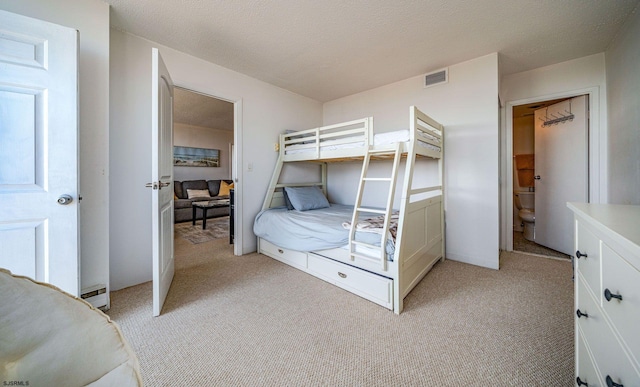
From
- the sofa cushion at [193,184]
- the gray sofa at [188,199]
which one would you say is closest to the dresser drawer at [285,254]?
the gray sofa at [188,199]

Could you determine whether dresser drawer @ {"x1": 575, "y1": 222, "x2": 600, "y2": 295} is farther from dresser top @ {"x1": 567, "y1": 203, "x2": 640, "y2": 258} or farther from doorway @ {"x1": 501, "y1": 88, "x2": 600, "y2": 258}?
doorway @ {"x1": 501, "y1": 88, "x2": 600, "y2": 258}

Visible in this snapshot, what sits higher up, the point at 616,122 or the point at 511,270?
the point at 616,122

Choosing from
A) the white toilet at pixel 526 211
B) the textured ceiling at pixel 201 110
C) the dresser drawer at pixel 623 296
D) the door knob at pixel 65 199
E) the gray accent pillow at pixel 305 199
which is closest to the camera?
the dresser drawer at pixel 623 296

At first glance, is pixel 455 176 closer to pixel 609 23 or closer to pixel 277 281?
pixel 609 23

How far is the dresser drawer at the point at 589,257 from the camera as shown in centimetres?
79

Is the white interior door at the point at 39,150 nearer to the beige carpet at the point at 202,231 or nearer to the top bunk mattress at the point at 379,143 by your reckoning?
the top bunk mattress at the point at 379,143

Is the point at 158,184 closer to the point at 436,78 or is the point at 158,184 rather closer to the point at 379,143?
the point at 379,143

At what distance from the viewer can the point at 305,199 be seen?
3.19m

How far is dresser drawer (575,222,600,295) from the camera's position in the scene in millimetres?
785

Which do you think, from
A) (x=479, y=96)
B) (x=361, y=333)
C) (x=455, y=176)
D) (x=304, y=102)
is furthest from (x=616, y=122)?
(x=304, y=102)

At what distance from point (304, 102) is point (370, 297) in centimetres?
309

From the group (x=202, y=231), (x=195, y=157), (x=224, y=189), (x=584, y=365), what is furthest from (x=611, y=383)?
(x=195, y=157)

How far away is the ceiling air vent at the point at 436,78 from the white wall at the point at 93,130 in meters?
3.21

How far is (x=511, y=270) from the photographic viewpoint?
98.7 inches
